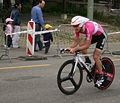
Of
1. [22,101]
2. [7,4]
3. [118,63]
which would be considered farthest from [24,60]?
[7,4]

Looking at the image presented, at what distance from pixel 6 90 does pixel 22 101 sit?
1.02 metres

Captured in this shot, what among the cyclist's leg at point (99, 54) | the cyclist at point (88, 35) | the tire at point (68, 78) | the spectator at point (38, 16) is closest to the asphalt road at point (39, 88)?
the tire at point (68, 78)

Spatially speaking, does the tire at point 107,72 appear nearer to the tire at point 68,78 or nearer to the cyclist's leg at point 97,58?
the cyclist's leg at point 97,58

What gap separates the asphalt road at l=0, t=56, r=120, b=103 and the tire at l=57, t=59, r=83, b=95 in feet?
0.48

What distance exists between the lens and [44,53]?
14.2 meters

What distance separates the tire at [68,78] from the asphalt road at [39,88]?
146 millimetres

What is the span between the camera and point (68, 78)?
7488 millimetres

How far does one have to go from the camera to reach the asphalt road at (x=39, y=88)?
7.23 m

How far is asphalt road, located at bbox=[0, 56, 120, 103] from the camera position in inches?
285

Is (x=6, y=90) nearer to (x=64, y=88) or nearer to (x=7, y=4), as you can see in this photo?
(x=64, y=88)

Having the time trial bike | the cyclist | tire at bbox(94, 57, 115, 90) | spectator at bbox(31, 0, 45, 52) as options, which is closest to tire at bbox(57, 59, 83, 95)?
the time trial bike

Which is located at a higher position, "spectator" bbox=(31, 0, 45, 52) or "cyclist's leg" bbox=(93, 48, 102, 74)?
"spectator" bbox=(31, 0, 45, 52)

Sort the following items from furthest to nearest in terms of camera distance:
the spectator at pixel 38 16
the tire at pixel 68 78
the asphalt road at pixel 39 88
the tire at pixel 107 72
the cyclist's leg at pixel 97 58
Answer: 1. the spectator at pixel 38 16
2. the tire at pixel 107 72
3. the cyclist's leg at pixel 97 58
4. the tire at pixel 68 78
5. the asphalt road at pixel 39 88

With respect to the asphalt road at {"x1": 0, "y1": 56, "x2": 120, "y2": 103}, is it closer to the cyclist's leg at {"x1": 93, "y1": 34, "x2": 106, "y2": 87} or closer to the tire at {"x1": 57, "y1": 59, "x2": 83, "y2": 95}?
the tire at {"x1": 57, "y1": 59, "x2": 83, "y2": 95}
